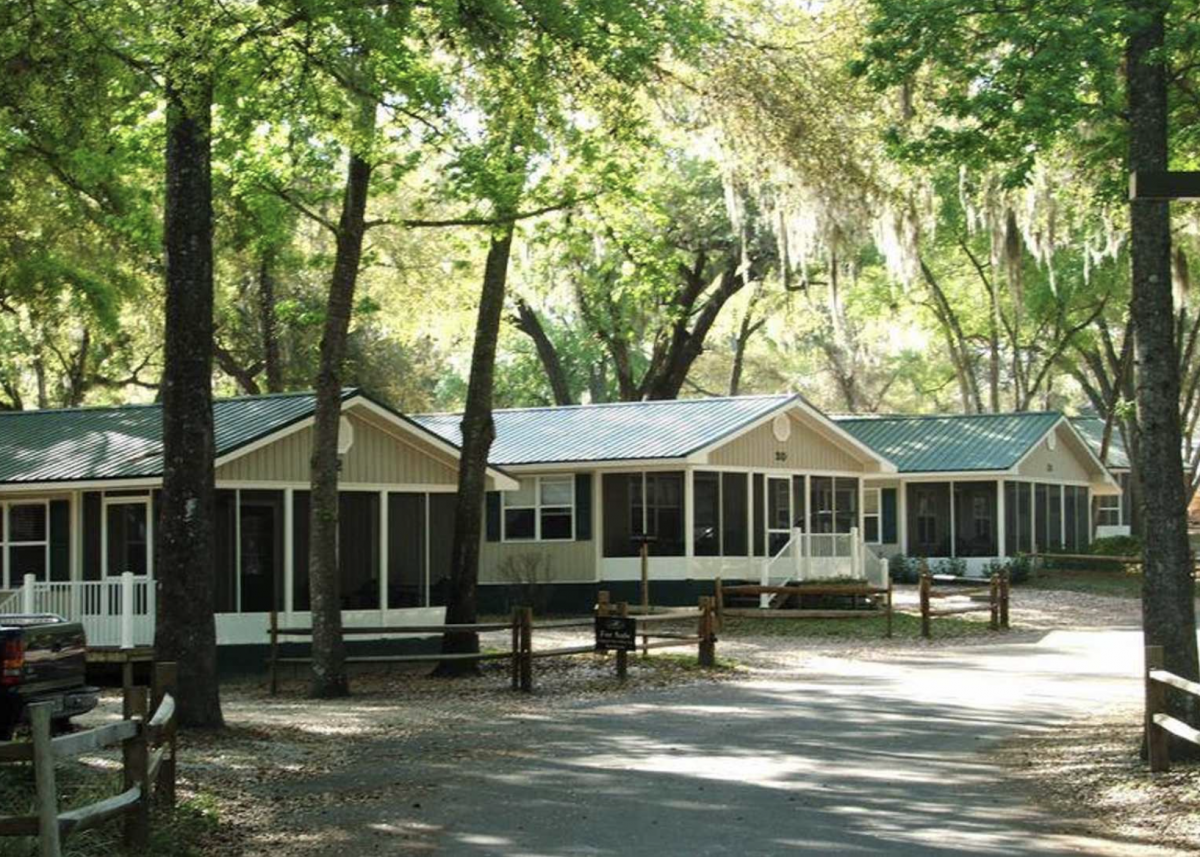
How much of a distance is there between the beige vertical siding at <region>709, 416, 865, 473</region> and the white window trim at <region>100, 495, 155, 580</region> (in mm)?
12790

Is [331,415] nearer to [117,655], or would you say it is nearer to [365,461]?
[117,655]

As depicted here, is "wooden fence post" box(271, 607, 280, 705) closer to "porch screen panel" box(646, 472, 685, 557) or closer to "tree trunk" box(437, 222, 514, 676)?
"tree trunk" box(437, 222, 514, 676)

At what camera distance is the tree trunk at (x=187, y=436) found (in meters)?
15.0

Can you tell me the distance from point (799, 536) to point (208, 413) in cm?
1981

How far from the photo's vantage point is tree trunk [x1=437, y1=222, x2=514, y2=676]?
22438mm

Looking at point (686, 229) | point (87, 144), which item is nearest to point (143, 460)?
point (87, 144)

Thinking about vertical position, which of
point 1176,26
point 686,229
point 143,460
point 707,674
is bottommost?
point 707,674

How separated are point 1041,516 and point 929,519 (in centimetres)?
333

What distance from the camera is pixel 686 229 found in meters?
42.6

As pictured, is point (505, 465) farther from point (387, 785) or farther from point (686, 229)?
point (387, 785)

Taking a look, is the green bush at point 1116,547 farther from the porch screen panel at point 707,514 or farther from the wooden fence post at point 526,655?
the wooden fence post at point 526,655

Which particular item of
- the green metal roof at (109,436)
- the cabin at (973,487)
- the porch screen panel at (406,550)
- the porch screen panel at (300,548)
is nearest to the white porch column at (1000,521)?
the cabin at (973,487)

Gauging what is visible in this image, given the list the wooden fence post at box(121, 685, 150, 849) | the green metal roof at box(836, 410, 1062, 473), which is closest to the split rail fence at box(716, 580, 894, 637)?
the green metal roof at box(836, 410, 1062, 473)

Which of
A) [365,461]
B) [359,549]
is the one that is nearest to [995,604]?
[359,549]
